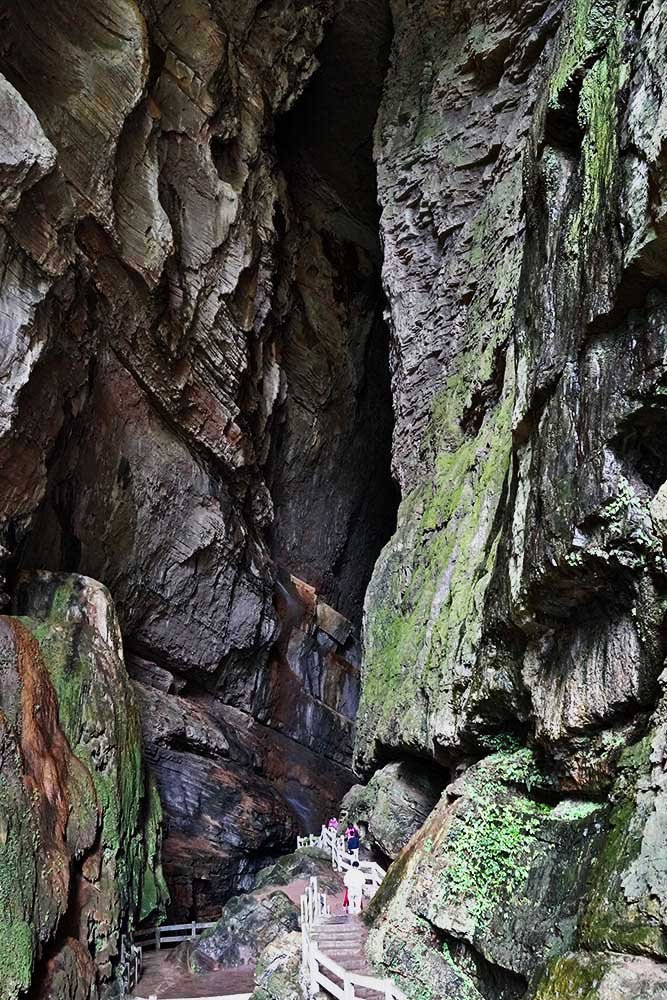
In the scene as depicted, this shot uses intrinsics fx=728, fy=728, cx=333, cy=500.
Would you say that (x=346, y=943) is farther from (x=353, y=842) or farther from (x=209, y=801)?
(x=209, y=801)

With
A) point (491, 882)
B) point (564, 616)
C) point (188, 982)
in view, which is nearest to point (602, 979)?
point (564, 616)

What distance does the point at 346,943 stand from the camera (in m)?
10.7

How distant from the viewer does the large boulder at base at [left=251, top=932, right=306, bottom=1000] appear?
10.2m

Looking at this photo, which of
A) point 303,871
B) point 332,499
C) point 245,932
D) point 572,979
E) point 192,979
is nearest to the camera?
point 572,979

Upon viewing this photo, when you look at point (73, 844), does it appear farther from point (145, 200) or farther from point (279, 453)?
point (279, 453)

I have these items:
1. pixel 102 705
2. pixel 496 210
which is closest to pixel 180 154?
pixel 496 210

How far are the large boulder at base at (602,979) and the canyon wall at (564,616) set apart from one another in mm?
21

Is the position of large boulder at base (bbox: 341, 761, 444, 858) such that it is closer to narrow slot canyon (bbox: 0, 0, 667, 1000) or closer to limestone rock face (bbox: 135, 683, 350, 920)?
narrow slot canyon (bbox: 0, 0, 667, 1000)

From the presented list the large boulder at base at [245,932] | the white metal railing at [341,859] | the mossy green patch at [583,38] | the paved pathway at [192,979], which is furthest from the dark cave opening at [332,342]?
the mossy green patch at [583,38]

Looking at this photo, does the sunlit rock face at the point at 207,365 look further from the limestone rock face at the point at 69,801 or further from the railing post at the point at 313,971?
the railing post at the point at 313,971

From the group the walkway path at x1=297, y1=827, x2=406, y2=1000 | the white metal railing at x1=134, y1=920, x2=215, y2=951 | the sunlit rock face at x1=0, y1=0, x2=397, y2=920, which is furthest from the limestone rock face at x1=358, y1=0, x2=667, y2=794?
the sunlit rock face at x1=0, y1=0, x2=397, y2=920

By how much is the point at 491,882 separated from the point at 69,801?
7.14 m

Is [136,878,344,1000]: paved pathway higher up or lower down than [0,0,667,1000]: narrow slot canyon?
lower down

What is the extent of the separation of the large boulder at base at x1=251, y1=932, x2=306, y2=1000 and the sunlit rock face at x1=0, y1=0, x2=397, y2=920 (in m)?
8.24
